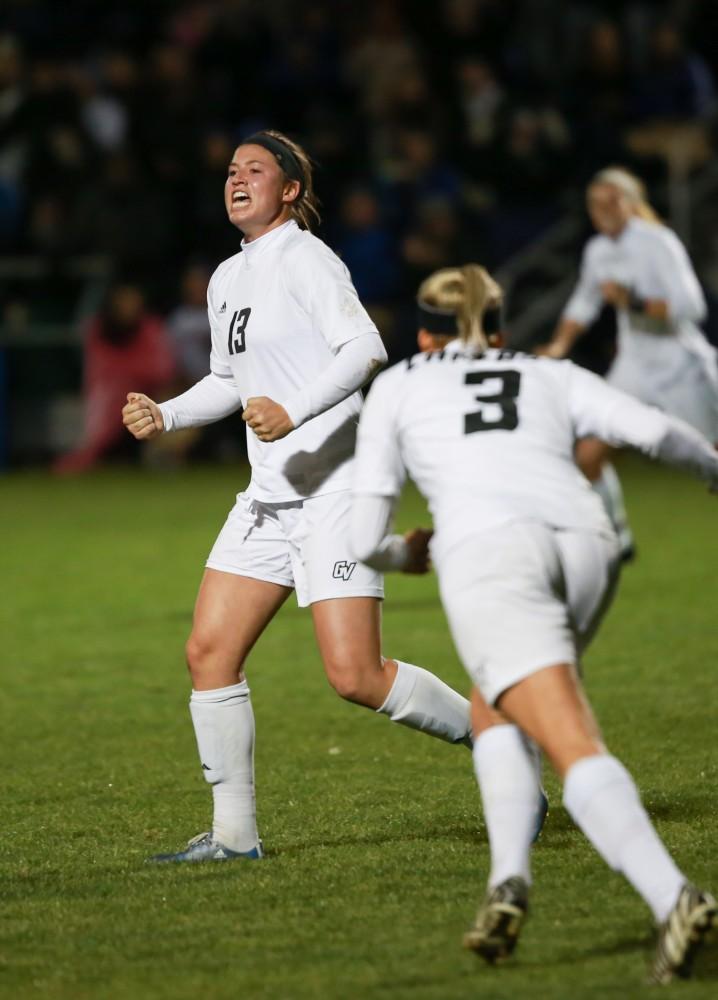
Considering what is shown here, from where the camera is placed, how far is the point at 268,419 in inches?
195

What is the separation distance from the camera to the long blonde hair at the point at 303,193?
5.51 meters

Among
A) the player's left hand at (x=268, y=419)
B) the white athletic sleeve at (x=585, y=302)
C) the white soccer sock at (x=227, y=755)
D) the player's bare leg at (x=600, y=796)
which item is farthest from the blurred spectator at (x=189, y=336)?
the player's bare leg at (x=600, y=796)

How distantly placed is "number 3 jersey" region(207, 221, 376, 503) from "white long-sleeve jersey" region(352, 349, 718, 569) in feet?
3.38

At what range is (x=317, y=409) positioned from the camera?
5012mm

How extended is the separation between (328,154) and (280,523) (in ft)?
45.3

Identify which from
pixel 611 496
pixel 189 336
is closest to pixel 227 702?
pixel 611 496

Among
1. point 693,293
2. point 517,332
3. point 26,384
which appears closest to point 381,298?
point 517,332

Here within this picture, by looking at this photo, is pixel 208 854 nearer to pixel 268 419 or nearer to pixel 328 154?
pixel 268 419

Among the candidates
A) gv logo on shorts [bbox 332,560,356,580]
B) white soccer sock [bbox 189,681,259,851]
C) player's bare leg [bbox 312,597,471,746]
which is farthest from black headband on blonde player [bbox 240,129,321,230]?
white soccer sock [bbox 189,681,259,851]

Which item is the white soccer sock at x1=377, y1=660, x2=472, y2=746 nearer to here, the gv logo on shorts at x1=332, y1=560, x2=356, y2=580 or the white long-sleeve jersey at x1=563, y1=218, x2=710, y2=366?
the gv logo on shorts at x1=332, y1=560, x2=356, y2=580

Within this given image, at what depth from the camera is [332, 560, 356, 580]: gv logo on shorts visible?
17.2ft

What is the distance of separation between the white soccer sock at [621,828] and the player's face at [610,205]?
7.74m

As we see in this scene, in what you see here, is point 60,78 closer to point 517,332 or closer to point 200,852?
point 517,332

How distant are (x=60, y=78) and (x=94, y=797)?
1455 centimetres
